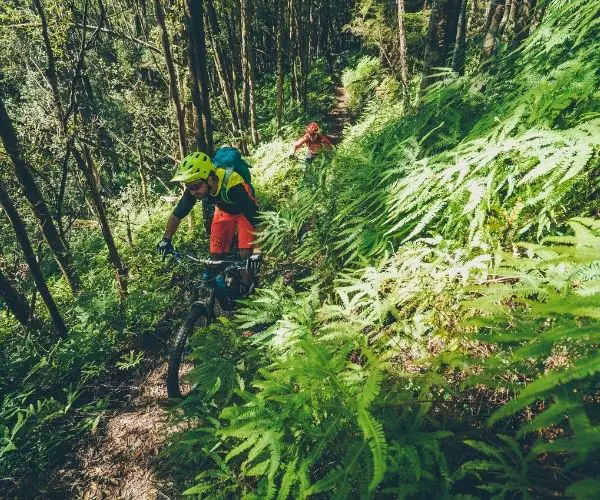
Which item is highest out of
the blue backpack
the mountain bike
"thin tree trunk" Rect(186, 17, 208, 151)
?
"thin tree trunk" Rect(186, 17, 208, 151)

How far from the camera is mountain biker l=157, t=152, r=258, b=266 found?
4.73 meters

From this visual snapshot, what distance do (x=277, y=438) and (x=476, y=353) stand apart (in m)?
1.60

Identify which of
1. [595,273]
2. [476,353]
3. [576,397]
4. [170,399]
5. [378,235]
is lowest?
[170,399]

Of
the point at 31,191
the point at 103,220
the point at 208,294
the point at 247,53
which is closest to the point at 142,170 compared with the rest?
the point at 103,220

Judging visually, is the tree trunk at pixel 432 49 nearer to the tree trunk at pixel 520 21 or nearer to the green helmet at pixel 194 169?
the tree trunk at pixel 520 21

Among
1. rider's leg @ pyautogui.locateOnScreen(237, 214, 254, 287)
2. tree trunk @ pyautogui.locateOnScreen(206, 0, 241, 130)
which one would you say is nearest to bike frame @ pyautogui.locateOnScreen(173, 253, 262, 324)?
rider's leg @ pyautogui.locateOnScreen(237, 214, 254, 287)

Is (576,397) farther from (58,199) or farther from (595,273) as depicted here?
(58,199)

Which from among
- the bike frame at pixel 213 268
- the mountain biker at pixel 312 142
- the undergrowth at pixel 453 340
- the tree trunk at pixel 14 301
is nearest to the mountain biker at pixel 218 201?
the bike frame at pixel 213 268

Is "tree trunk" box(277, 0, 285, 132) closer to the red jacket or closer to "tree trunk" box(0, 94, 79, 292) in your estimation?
the red jacket

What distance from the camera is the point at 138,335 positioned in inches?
241

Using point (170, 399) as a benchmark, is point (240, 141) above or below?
above

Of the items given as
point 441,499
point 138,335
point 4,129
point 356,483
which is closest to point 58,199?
point 4,129

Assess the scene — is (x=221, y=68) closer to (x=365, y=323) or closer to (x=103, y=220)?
(x=103, y=220)

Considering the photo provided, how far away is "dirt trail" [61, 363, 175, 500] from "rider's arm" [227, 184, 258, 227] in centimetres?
288
